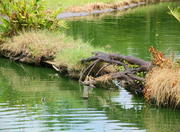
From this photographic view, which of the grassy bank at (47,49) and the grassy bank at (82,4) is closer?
the grassy bank at (47,49)

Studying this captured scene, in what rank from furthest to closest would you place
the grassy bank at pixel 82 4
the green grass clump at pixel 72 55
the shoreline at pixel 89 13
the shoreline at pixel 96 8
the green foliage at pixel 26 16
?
the grassy bank at pixel 82 4, the shoreline at pixel 96 8, the shoreline at pixel 89 13, the green foliage at pixel 26 16, the green grass clump at pixel 72 55

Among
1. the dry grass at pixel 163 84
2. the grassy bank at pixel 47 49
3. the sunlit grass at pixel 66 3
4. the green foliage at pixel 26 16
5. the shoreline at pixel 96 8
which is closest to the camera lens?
the dry grass at pixel 163 84

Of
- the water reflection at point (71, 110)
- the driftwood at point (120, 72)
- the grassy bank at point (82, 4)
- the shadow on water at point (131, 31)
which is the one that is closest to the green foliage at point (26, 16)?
the shadow on water at point (131, 31)

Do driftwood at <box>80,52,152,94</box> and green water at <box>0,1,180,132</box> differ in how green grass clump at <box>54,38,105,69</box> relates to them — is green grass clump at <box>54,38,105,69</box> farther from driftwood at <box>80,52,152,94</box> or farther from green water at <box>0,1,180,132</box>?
green water at <box>0,1,180,132</box>

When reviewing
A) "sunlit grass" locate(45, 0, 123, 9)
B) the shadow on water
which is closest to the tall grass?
"sunlit grass" locate(45, 0, 123, 9)

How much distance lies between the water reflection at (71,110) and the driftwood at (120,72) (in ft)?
0.96

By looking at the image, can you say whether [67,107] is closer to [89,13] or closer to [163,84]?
[163,84]

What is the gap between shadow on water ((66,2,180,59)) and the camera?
24.5 meters

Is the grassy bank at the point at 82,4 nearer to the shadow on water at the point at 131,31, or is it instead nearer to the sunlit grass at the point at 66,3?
the sunlit grass at the point at 66,3

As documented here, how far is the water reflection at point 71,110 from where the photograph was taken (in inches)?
494

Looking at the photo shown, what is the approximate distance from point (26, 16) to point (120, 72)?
8.08 meters

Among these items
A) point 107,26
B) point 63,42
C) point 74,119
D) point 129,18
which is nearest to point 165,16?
point 129,18

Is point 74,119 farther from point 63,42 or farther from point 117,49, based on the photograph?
point 117,49

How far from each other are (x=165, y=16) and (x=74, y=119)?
28.9m
